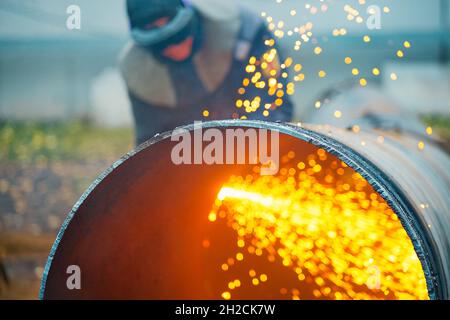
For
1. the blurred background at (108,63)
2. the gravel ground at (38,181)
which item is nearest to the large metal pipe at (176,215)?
the gravel ground at (38,181)

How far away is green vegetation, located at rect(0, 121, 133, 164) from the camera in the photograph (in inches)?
360

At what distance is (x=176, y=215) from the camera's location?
300cm

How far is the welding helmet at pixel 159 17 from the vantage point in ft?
11.3

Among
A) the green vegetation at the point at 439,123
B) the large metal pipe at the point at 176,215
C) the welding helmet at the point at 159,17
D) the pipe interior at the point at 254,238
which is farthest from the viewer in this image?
the green vegetation at the point at 439,123

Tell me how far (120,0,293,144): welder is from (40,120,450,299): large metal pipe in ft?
2.97

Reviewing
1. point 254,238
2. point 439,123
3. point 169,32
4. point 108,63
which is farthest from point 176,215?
point 108,63

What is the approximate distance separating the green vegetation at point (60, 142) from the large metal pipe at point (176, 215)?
597 centimetres

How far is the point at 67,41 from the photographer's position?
1190 centimetres

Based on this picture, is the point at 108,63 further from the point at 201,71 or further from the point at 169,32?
the point at 169,32

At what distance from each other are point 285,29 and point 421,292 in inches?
300

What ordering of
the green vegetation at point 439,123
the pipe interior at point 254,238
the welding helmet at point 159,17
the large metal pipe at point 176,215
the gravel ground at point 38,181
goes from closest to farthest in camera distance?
the large metal pipe at point 176,215
the pipe interior at point 254,238
the welding helmet at point 159,17
the gravel ground at point 38,181
the green vegetation at point 439,123

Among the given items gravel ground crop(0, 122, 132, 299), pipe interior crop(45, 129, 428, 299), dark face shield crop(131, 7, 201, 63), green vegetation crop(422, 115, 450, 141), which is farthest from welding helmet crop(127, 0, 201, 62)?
green vegetation crop(422, 115, 450, 141)

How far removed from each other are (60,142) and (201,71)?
6.73 m

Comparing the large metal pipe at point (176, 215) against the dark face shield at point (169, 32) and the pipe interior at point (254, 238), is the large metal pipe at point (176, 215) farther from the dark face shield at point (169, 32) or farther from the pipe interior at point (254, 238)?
the dark face shield at point (169, 32)
